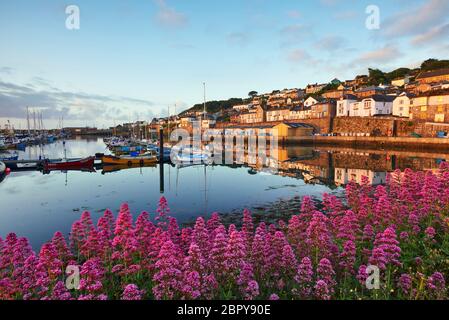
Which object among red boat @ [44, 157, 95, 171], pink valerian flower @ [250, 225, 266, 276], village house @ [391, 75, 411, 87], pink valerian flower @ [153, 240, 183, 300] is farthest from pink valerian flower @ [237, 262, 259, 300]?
village house @ [391, 75, 411, 87]

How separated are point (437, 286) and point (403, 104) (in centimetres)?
8317

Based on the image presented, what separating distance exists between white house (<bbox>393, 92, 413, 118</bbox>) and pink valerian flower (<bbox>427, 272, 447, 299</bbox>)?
81.6 metres

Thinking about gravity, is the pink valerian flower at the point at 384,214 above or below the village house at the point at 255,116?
below

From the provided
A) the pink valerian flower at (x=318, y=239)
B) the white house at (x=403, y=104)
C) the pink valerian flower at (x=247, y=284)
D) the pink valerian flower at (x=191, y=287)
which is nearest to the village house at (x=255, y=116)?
the white house at (x=403, y=104)

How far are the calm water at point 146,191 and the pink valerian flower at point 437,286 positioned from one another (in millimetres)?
12348

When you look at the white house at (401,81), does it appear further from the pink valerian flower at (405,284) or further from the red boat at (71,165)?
the pink valerian flower at (405,284)

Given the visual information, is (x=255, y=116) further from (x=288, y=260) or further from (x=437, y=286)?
(x=437, y=286)

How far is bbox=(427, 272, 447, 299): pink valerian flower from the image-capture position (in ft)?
14.8

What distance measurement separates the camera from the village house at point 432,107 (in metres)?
61.2

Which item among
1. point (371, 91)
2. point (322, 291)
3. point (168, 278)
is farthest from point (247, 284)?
point (371, 91)

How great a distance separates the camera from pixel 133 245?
20.8 ft
